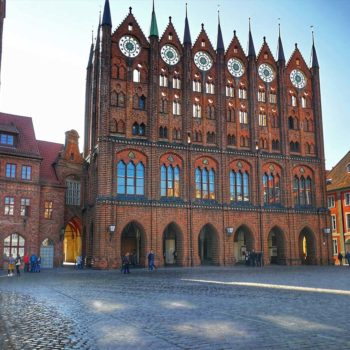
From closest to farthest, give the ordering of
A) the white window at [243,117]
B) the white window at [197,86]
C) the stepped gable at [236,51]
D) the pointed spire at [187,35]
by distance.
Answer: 1. the white window at [197,86]
2. the pointed spire at [187,35]
3. the white window at [243,117]
4. the stepped gable at [236,51]

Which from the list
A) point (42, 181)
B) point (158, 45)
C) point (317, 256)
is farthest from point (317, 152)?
point (42, 181)

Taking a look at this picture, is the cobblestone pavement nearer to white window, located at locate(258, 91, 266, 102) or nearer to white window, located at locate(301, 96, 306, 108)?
white window, located at locate(258, 91, 266, 102)

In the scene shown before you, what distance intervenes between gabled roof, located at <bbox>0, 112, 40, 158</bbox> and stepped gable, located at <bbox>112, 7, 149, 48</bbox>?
13256 mm

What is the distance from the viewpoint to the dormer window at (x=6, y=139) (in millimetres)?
45156

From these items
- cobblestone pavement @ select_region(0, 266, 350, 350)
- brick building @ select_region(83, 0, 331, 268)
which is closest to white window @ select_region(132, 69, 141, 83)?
brick building @ select_region(83, 0, 331, 268)

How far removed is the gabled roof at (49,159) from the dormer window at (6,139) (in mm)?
4712

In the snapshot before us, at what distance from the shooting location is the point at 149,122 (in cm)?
4484

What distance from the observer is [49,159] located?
51.2 meters

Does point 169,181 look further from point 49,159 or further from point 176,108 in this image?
point 49,159

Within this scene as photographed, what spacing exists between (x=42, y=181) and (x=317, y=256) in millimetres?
30574

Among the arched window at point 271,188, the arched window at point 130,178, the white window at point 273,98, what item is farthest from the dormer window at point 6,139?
the white window at point 273,98

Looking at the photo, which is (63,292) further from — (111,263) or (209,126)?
(209,126)

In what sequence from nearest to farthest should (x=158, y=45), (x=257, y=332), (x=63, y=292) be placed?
(x=257, y=332)
(x=63, y=292)
(x=158, y=45)

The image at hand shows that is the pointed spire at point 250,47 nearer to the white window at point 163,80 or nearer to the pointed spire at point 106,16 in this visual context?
the white window at point 163,80
